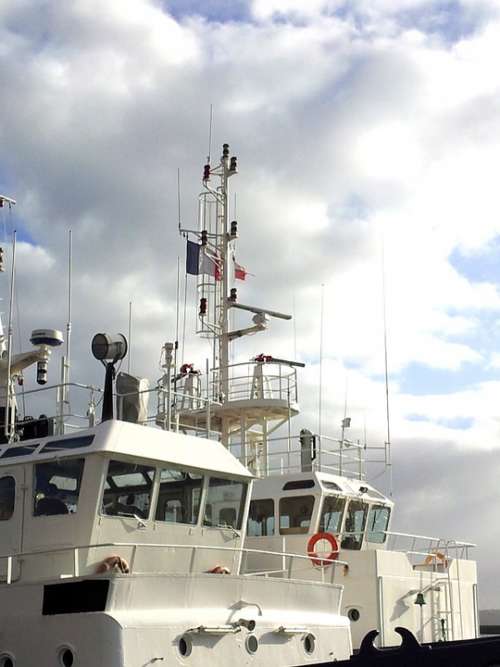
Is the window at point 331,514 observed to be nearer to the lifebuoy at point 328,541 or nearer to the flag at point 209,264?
the lifebuoy at point 328,541

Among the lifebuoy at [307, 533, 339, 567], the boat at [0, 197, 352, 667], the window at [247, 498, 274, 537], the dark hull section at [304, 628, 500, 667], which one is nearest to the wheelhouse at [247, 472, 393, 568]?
the window at [247, 498, 274, 537]

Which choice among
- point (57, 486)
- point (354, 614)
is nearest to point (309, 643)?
point (57, 486)

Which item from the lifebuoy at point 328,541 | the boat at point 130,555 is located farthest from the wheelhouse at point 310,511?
the boat at point 130,555

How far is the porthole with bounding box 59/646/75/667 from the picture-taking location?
14.9 m

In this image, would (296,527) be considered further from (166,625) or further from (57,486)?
(166,625)

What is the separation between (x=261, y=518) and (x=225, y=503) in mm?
7531

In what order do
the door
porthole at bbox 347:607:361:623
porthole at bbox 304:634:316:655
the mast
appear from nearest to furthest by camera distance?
the door → porthole at bbox 304:634:316:655 → porthole at bbox 347:607:361:623 → the mast

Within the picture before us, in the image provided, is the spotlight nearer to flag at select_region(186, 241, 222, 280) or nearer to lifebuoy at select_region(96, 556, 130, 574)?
lifebuoy at select_region(96, 556, 130, 574)

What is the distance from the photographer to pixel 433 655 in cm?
1136

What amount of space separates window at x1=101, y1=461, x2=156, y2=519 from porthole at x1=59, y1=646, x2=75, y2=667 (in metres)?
2.51

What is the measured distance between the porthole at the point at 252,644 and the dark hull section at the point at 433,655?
4.36m

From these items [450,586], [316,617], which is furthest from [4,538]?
[450,586]

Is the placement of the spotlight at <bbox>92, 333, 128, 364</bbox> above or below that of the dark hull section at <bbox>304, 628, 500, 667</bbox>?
above

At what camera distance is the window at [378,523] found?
26859mm
